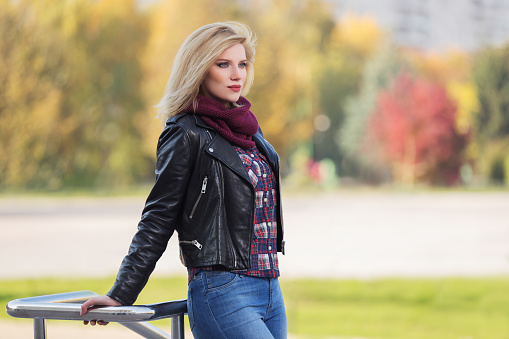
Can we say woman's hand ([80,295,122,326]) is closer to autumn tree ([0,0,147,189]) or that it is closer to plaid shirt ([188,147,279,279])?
plaid shirt ([188,147,279,279])

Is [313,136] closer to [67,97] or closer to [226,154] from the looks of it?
[67,97]

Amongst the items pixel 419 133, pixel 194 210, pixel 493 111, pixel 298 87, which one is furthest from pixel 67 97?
pixel 194 210

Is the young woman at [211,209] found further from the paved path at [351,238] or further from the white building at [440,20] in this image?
the white building at [440,20]

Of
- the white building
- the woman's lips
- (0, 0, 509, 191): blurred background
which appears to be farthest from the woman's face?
the white building

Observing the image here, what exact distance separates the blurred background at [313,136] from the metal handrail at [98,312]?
730 cm

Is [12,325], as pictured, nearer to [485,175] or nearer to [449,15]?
[485,175]

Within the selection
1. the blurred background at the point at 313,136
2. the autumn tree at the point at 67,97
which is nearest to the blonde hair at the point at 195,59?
the blurred background at the point at 313,136

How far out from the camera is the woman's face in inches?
57.7

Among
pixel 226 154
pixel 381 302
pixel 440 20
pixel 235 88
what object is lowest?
pixel 381 302

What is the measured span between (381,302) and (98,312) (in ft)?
24.2

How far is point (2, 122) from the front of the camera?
1192 centimetres

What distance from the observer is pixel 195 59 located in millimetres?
1449

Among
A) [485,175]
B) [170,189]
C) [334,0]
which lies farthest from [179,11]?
[170,189]

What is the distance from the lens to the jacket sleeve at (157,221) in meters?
1.37
